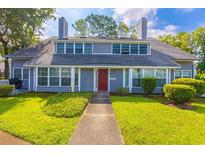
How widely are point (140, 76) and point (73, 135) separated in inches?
511

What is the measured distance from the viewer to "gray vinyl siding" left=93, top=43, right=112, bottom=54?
21547mm

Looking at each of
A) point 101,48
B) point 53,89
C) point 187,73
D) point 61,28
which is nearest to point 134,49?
point 101,48

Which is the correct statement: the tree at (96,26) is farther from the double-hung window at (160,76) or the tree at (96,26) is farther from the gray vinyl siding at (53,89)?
the gray vinyl siding at (53,89)

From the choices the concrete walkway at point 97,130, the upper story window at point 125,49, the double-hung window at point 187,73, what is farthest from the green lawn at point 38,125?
the double-hung window at point 187,73

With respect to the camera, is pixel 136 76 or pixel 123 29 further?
pixel 123 29

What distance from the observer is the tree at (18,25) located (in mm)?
25719

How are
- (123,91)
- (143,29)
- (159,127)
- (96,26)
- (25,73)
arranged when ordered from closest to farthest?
(159,127)
(123,91)
(25,73)
(143,29)
(96,26)

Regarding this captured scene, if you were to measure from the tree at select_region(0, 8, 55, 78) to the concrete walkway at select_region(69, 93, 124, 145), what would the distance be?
19.5m

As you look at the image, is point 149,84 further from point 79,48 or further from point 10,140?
point 10,140

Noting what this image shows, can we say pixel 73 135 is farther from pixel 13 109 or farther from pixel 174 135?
pixel 13 109

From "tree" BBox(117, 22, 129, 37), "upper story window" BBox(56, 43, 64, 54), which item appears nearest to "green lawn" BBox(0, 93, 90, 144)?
"upper story window" BBox(56, 43, 64, 54)

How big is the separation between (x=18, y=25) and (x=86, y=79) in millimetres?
12506

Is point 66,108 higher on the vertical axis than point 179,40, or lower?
lower

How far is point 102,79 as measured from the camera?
20.0 metres
